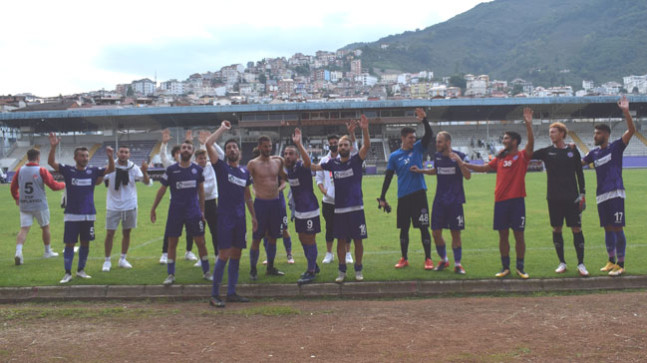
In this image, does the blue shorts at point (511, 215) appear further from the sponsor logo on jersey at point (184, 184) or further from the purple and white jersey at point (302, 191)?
the sponsor logo on jersey at point (184, 184)

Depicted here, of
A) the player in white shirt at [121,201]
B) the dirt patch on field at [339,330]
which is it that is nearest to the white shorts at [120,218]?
the player in white shirt at [121,201]

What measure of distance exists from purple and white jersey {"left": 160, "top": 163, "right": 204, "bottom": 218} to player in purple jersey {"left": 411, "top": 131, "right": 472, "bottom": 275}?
11.5 feet

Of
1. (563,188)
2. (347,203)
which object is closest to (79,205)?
(347,203)

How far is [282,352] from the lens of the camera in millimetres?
5191

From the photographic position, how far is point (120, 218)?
30.7 ft

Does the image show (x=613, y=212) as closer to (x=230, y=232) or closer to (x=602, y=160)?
(x=602, y=160)

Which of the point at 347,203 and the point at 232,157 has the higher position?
the point at 232,157

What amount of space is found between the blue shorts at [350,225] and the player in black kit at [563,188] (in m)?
2.95

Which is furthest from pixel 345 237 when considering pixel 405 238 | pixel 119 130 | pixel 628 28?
pixel 628 28

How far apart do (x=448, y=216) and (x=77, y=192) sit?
239 inches

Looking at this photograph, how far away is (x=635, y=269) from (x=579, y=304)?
2147 millimetres

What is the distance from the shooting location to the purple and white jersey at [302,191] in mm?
8172

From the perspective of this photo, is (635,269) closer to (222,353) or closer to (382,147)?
(222,353)

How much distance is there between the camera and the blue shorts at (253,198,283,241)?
809cm
